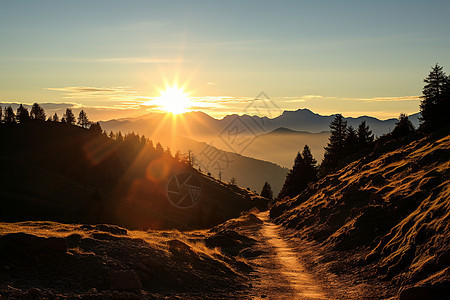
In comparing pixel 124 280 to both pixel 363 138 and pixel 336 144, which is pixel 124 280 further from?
pixel 336 144

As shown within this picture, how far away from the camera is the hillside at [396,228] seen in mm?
16578

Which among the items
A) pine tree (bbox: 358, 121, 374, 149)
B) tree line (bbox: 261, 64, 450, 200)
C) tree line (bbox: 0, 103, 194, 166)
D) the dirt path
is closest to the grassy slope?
the dirt path

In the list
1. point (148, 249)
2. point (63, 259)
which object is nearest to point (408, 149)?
point (148, 249)

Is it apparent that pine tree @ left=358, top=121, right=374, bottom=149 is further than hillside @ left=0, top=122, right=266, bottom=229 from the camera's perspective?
No

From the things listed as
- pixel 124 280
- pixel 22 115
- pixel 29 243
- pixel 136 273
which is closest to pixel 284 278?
pixel 136 273

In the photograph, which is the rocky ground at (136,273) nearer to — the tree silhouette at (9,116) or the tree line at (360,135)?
the tree line at (360,135)

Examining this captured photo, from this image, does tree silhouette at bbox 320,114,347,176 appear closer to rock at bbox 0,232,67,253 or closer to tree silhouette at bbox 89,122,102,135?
rock at bbox 0,232,67,253

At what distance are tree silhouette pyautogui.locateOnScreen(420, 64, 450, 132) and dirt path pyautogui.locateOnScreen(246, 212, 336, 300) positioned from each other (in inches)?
1478

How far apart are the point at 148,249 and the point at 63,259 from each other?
16.9ft

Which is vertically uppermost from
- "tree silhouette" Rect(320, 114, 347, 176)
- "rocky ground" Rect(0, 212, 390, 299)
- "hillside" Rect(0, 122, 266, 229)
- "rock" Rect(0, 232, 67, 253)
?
"tree silhouette" Rect(320, 114, 347, 176)

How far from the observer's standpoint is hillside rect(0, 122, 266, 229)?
9300 centimetres

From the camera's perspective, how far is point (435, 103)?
6294cm

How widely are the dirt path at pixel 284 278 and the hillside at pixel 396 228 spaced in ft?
6.51

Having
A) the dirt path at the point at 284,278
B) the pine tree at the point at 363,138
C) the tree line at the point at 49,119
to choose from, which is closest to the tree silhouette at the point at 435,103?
the pine tree at the point at 363,138
